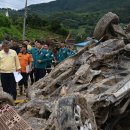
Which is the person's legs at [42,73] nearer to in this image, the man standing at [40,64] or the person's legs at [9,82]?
the man standing at [40,64]

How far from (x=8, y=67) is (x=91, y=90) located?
4.71 meters

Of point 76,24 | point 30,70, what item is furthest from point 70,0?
point 30,70

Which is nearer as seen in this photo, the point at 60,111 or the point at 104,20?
the point at 60,111

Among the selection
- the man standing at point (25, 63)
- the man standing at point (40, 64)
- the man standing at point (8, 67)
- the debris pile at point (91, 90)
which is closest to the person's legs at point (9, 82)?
the man standing at point (8, 67)

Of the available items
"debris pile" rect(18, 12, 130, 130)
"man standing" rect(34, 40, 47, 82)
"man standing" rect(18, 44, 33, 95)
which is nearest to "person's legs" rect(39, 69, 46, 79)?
"man standing" rect(34, 40, 47, 82)

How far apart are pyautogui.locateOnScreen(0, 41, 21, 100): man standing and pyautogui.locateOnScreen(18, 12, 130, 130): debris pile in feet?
8.81

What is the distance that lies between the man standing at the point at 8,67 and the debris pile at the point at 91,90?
2.68 metres

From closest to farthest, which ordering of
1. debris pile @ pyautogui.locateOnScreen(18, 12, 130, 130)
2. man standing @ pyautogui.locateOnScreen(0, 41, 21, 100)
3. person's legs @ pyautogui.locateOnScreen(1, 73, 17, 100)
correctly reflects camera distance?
1. debris pile @ pyautogui.locateOnScreen(18, 12, 130, 130)
2. man standing @ pyautogui.locateOnScreen(0, 41, 21, 100)
3. person's legs @ pyautogui.locateOnScreen(1, 73, 17, 100)

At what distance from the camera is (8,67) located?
1062cm

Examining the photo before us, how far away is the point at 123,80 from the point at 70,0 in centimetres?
16966

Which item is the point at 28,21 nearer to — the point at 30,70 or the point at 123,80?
the point at 30,70

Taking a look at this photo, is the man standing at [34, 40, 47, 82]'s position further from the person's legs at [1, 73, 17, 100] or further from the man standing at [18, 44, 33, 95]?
the person's legs at [1, 73, 17, 100]

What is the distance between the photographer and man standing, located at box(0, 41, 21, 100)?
34.6 ft

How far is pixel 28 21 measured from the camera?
65750 millimetres
